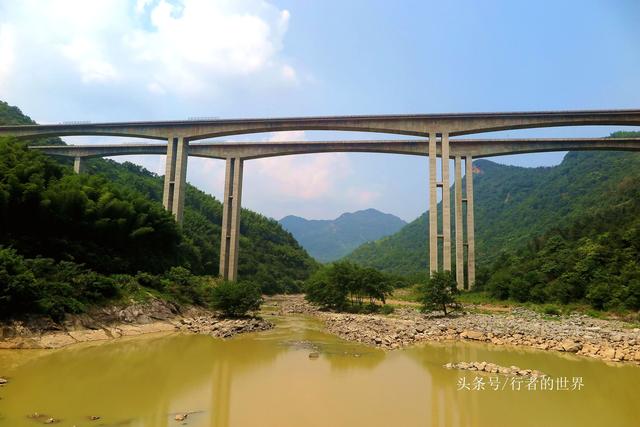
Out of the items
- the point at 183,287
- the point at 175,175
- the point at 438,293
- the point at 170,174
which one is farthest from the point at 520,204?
the point at 183,287

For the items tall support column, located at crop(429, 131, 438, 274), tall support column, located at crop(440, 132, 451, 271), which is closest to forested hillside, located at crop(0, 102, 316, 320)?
tall support column, located at crop(429, 131, 438, 274)

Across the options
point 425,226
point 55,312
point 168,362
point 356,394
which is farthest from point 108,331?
point 425,226

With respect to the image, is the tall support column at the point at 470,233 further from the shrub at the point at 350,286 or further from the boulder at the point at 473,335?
the boulder at the point at 473,335

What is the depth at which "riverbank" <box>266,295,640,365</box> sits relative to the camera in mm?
13406

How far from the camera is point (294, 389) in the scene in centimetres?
Result: 908

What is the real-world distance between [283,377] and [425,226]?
8234cm

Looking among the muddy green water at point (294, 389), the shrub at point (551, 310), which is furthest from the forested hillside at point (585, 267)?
the muddy green water at point (294, 389)

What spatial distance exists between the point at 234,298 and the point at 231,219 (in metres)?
15.7

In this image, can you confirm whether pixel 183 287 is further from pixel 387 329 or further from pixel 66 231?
pixel 387 329

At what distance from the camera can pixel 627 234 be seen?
2298 cm

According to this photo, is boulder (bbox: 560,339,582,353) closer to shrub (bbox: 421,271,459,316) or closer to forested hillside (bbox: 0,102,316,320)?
shrub (bbox: 421,271,459,316)

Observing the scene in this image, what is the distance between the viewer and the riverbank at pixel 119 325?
41.3 ft

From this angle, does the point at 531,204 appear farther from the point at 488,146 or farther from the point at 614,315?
the point at 614,315

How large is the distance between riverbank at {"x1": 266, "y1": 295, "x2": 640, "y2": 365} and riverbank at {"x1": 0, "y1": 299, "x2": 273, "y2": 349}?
5.04m
